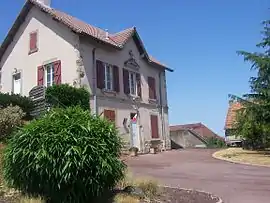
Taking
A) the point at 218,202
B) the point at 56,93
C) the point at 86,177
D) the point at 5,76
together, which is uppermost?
the point at 5,76

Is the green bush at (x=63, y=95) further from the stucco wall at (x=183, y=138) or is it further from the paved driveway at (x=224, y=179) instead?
the stucco wall at (x=183, y=138)

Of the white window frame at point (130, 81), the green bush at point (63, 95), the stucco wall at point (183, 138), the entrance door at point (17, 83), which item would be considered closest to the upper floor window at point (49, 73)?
the entrance door at point (17, 83)

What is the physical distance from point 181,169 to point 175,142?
1610 centimetres

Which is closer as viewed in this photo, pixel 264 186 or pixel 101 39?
pixel 264 186

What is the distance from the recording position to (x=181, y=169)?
14.2 meters

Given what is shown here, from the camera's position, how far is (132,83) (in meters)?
23.7

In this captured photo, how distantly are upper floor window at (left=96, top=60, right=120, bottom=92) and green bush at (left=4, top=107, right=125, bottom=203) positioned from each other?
1284cm

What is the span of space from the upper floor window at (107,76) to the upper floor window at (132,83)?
2.95 ft

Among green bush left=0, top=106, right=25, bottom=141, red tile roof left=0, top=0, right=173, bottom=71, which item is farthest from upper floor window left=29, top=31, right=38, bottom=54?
green bush left=0, top=106, right=25, bottom=141

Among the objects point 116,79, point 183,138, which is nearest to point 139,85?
point 116,79

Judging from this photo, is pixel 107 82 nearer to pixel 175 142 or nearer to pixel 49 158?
pixel 175 142

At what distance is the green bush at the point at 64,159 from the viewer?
7.01 metres

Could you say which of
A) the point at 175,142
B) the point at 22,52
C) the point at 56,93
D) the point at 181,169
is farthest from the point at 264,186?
the point at 175,142

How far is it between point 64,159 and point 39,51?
1607 centimetres
